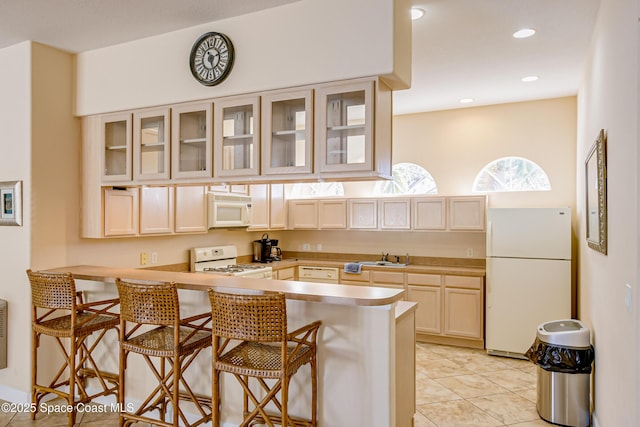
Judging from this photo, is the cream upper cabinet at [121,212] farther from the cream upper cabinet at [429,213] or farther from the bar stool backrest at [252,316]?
the cream upper cabinet at [429,213]

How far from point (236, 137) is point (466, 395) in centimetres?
284

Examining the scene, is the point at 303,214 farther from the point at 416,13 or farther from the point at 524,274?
the point at 416,13

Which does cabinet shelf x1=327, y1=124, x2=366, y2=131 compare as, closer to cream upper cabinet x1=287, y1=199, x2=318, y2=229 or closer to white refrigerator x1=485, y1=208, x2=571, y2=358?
white refrigerator x1=485, y1=208, x2=571, y2=358

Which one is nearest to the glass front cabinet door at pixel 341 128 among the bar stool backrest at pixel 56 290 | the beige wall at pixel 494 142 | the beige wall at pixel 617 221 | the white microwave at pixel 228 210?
the beige wall at pixel 617 221

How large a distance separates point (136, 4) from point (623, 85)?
282 cm

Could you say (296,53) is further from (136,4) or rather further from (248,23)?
(136,4)

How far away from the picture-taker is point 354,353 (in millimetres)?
2572

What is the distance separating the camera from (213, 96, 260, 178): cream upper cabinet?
119 inches

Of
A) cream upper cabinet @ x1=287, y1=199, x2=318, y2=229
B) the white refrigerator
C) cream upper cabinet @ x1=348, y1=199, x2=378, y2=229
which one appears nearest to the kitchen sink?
cream upper cabinet @ x1=348, y1=199, x2=378, y2=229

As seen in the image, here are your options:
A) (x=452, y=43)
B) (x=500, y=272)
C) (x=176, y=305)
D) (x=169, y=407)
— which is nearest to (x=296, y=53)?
(x=452, y=43)

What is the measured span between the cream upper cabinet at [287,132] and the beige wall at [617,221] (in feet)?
5.46

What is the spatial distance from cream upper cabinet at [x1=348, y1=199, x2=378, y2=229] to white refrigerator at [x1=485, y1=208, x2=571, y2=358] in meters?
1.46

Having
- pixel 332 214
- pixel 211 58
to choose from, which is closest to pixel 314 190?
pixel 332 214

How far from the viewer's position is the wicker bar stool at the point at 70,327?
2977 millimetres
